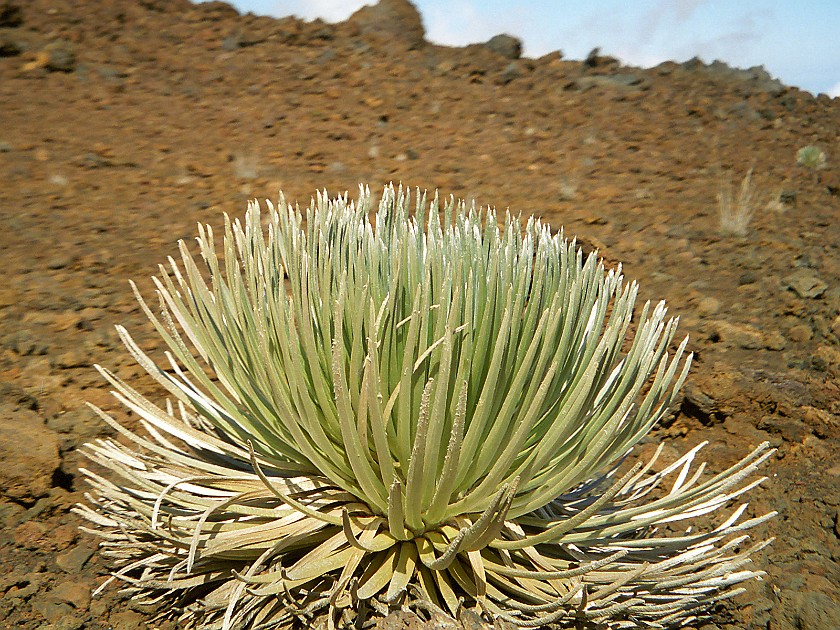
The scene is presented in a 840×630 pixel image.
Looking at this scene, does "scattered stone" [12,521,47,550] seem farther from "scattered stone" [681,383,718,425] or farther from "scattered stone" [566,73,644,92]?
"scattered stone" [566,73,644,92]

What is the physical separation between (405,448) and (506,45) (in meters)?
4.89

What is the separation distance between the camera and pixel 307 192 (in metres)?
3.93

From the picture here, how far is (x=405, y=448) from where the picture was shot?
5.12ft

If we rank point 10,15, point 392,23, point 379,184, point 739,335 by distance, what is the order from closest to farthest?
point 739,335 → point 379,184 → point 10,15 → point 392,23

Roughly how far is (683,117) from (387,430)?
450 centimetres

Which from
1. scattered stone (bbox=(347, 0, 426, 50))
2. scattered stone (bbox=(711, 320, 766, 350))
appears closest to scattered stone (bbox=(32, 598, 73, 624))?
scattered stone (bbox=(711, 320, 766, 350))

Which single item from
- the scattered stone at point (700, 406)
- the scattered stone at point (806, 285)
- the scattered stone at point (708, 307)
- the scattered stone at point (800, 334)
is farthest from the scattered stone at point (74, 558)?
the scattered stone at point (806, 285)

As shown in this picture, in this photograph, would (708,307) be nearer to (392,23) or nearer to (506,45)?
(506,45)

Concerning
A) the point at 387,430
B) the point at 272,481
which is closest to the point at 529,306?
the point at 387,430

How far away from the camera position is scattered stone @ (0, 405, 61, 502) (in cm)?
Result: 194

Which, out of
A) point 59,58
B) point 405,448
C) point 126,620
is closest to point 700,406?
point 405,448

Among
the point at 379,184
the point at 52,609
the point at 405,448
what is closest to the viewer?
the point at 405,448

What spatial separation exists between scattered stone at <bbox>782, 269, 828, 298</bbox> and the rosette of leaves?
1.93m

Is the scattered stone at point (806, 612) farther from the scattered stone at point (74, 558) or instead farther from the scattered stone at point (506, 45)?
the scattered stone at point (506, 45)
